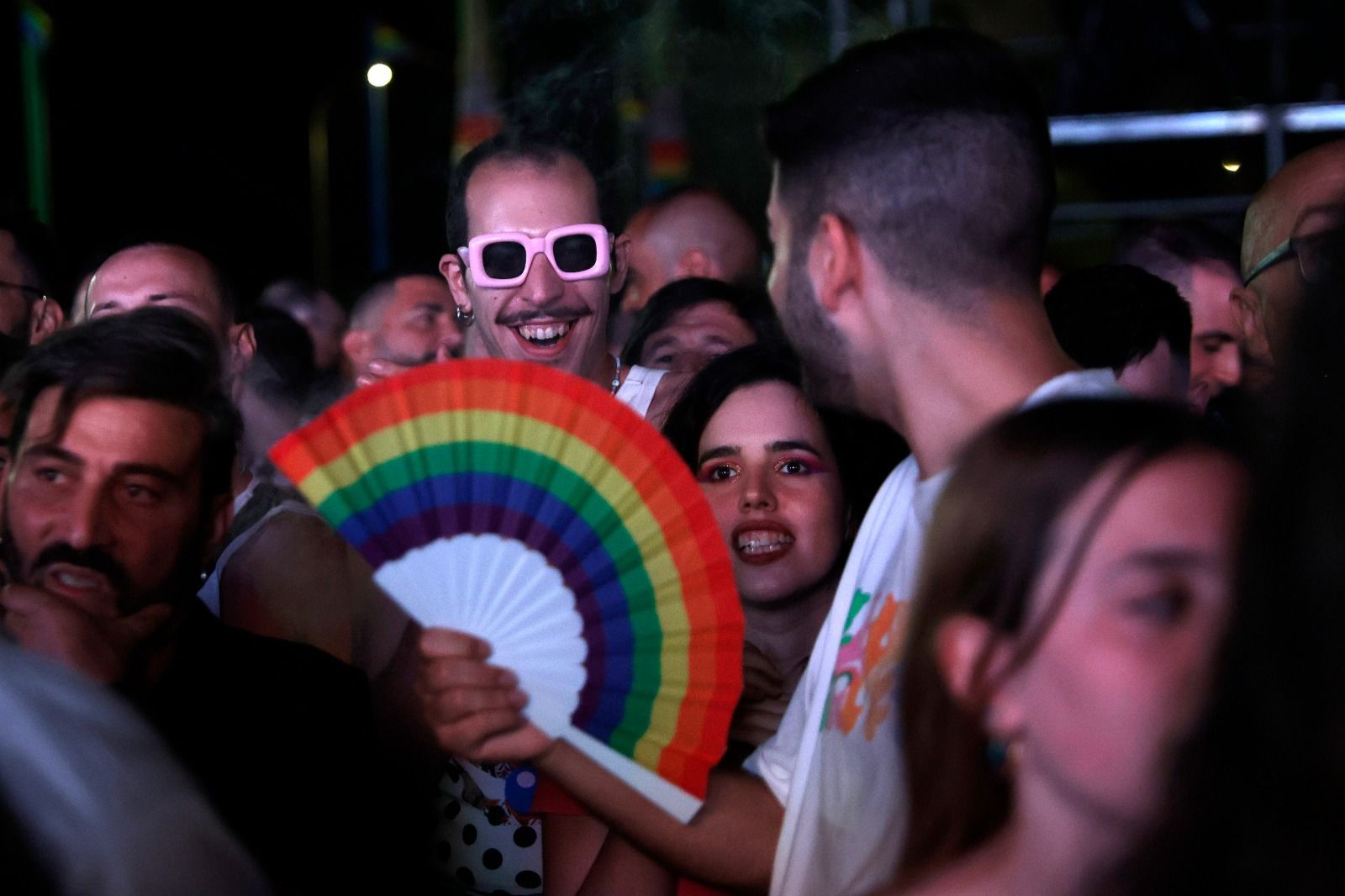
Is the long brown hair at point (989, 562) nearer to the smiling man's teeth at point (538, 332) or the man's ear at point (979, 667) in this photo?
the man's ear at point (979, 667)

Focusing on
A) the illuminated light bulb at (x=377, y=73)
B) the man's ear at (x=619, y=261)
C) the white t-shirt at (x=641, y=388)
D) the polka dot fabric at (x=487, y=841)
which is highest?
the illuminated light bulb at (x=377, y=73)

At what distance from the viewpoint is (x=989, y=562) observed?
4.78ft

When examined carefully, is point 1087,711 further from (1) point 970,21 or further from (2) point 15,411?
(1) point 970,21

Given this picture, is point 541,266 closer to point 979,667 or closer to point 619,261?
point 619,261

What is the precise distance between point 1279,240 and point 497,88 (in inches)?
217

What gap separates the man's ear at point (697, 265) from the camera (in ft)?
16.7

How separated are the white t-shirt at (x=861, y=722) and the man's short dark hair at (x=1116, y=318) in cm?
148

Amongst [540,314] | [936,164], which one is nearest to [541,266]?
[540,314]

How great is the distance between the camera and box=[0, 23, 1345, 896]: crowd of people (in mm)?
1359

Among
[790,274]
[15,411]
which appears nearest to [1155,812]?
[790,274]

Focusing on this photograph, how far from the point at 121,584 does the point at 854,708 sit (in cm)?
118

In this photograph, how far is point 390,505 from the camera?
213 centimetres

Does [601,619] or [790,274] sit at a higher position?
[790,274]

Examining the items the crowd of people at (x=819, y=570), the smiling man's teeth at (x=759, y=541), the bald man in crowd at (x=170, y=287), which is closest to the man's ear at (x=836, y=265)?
the crowd of people at (x=819, y=570)
